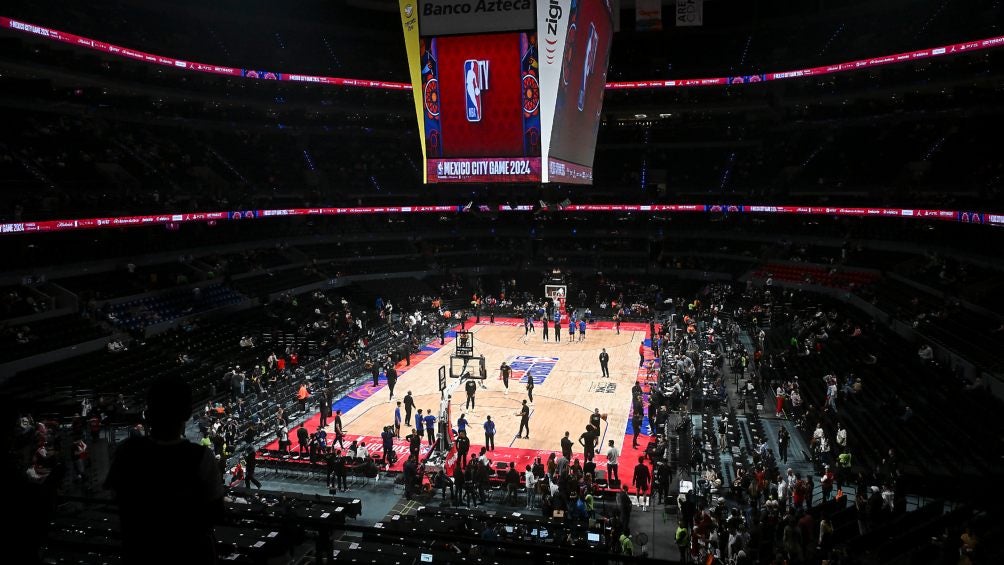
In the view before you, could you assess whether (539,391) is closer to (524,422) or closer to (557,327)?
(524,422)

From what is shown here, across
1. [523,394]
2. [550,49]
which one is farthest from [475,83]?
[523,394]

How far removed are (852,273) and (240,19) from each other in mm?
42782

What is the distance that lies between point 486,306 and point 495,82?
2855 cm

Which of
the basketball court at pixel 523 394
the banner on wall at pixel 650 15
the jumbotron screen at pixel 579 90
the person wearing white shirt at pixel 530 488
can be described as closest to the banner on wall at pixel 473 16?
the jumbotron screen at pixel 579 90

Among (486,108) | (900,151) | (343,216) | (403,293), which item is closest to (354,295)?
(403,293)

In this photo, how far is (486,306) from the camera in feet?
141

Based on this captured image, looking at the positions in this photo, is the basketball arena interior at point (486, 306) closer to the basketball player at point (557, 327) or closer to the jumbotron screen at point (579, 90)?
the jumbotron screen at point (579, 90)

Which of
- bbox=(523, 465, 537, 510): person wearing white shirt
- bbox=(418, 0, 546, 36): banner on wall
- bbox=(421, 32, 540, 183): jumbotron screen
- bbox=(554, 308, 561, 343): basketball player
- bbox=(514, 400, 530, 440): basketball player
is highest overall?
bbox=(418, 0, 546, 36): banner on wall

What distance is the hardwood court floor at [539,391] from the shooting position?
21922mm

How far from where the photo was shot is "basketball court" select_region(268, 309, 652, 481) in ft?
68.2

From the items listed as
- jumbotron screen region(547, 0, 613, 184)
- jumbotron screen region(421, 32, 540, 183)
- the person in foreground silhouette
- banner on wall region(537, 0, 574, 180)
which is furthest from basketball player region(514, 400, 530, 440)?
the person in foreground silhouette

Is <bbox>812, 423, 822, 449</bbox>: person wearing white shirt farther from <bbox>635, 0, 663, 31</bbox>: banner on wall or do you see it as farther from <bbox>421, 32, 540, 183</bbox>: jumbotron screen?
<bbox>635, 0, 663, 31</bbox>: banner on wall

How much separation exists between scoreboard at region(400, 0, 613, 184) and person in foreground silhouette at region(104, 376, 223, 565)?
12.7m

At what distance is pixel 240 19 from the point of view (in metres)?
48.0
